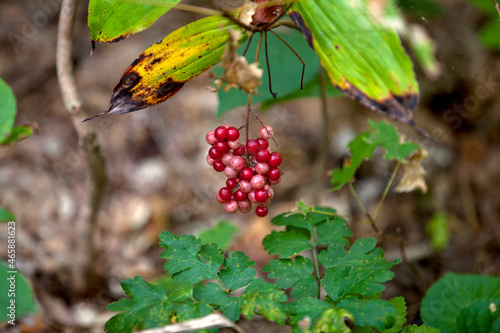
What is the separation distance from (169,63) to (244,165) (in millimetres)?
343

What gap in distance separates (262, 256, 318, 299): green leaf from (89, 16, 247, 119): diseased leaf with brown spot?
58cm

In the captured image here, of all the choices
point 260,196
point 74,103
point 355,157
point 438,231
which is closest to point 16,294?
point 260,196

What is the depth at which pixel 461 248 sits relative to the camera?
2.40 metres

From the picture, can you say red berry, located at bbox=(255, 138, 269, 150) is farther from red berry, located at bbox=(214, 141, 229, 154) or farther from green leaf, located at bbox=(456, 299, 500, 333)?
green leaf, located at bbox=(456, 299, 500, 333)

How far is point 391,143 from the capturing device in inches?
57.8

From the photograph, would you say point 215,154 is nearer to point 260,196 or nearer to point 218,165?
point 218,165

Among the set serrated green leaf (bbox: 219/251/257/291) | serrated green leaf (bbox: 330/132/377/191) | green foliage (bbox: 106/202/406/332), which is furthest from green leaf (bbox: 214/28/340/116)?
serrated green leaf (bbox: 219/251/257/291)

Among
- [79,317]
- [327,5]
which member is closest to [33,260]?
[79,317]

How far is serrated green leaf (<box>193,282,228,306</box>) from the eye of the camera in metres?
1.04

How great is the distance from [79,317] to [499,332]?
5.96 ft

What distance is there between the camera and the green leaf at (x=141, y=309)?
964 millimetres

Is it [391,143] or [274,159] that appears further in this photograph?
[391,143]

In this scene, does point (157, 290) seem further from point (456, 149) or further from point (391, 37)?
point (456, 149)

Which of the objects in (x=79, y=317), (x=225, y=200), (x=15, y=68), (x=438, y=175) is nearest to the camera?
(x=225, y=200)
